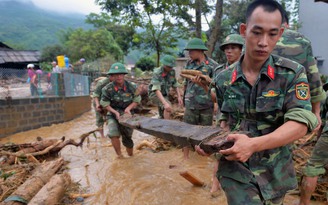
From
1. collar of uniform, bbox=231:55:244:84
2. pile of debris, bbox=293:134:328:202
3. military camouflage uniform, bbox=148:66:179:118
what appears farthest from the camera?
military camouflage uniform, bbox=148:66:179:118

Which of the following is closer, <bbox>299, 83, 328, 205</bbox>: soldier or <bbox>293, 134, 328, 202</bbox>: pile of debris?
<bbox>299, 83, 328, 205</bbox>: soldier

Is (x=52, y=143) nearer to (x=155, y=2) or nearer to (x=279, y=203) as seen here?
(x=279, y=203)

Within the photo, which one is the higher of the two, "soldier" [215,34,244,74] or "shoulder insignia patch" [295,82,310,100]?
"soldier" [215,34,244,74]

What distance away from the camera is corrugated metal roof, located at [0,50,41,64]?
21.3 m

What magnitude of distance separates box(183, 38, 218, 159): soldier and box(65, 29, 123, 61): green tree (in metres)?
26.8

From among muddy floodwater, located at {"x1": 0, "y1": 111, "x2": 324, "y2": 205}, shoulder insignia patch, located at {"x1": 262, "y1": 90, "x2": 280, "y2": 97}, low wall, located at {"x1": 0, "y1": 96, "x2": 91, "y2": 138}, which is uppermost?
shoulder insignia patch, located at {"x1": 262, "y1": 90, "x2": 280, "y2": 97}

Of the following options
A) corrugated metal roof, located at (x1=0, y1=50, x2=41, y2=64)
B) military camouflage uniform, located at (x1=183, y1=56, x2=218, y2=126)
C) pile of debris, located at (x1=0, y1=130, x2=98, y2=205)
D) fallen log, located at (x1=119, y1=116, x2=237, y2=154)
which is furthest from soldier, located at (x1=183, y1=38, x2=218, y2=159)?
corrugated metal roof, located at (x1=0, y1=50, x2=41, y2=64)

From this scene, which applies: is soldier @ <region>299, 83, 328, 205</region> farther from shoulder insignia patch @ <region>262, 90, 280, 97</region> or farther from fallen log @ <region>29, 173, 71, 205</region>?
fallen log @ <region>29, 173, 71, 205</region>

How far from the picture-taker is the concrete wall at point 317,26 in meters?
18.2

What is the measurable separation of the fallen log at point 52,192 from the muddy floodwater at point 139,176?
0.39 meters

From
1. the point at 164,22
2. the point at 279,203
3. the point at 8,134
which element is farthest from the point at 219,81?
the point at 164,22

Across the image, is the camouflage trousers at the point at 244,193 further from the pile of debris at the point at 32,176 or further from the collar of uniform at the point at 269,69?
the pile of debris at the point at 32,176

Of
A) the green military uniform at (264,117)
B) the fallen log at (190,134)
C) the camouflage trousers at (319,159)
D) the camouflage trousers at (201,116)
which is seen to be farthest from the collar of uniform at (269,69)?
the camouflage trousers at (201,116)

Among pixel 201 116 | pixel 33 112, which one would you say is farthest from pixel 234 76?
pixel 33 112
